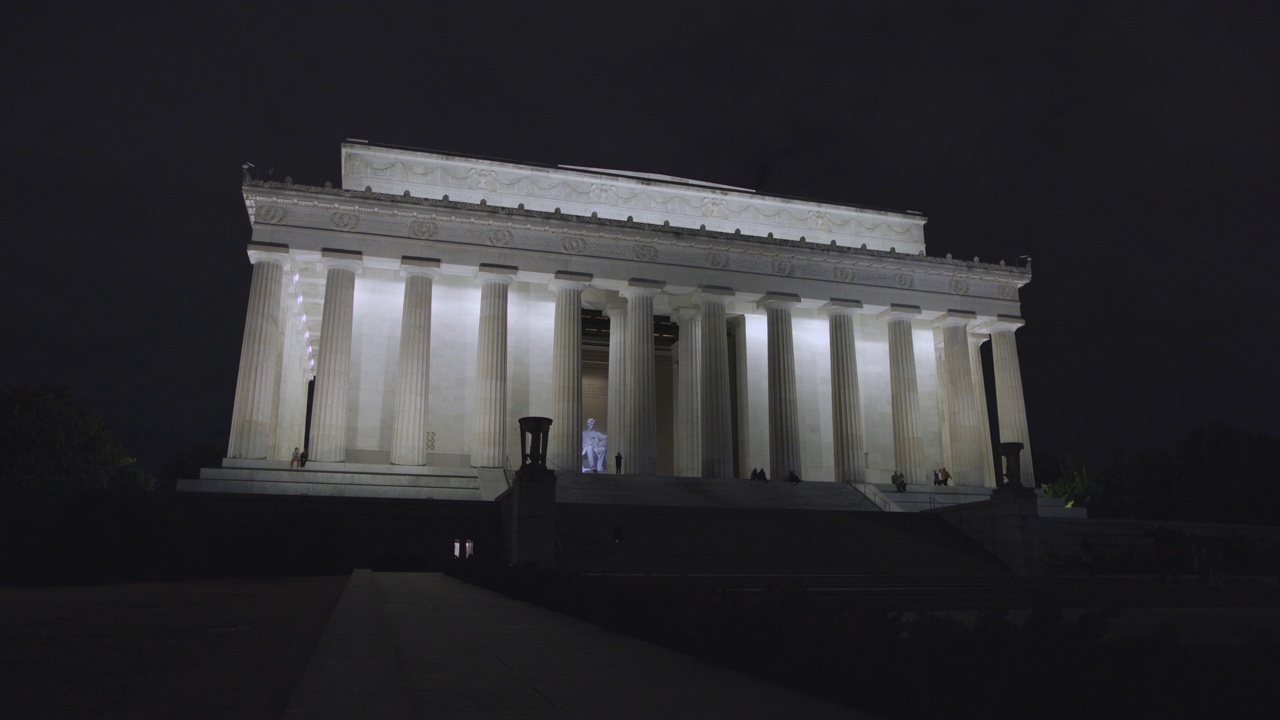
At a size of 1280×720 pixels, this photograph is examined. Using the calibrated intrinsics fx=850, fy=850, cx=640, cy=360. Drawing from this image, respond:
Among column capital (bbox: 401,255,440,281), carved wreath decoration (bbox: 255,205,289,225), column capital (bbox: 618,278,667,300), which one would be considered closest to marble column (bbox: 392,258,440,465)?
column capital (bbox: 401,255,440,281)

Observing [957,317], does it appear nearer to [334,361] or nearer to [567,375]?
[567,375]

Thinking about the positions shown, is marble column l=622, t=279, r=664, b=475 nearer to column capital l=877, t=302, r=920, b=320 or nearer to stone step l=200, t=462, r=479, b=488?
stone step l=200, t=462, r=479, b=488

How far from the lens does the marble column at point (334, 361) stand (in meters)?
40.2

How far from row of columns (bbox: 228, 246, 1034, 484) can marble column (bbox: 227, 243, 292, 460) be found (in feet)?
0.21

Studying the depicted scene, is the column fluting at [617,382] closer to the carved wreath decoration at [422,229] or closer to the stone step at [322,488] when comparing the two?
the stone step at [322,488]

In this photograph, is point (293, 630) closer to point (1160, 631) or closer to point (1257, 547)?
point (1160, 631)

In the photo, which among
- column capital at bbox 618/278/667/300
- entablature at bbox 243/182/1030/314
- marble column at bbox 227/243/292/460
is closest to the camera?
marble column at bbox 227/243/292/460

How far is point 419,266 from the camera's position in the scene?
143 ft

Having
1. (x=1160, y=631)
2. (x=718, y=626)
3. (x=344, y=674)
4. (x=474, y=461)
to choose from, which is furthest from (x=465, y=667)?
(x=474, y=461)

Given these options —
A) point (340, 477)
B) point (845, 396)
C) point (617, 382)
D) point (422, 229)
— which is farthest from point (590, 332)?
point (340, 477)

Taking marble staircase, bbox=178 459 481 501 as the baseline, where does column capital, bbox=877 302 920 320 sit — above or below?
above

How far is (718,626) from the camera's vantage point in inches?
366

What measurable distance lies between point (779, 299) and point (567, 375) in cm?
1318

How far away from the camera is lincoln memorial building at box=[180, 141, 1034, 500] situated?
138ft
